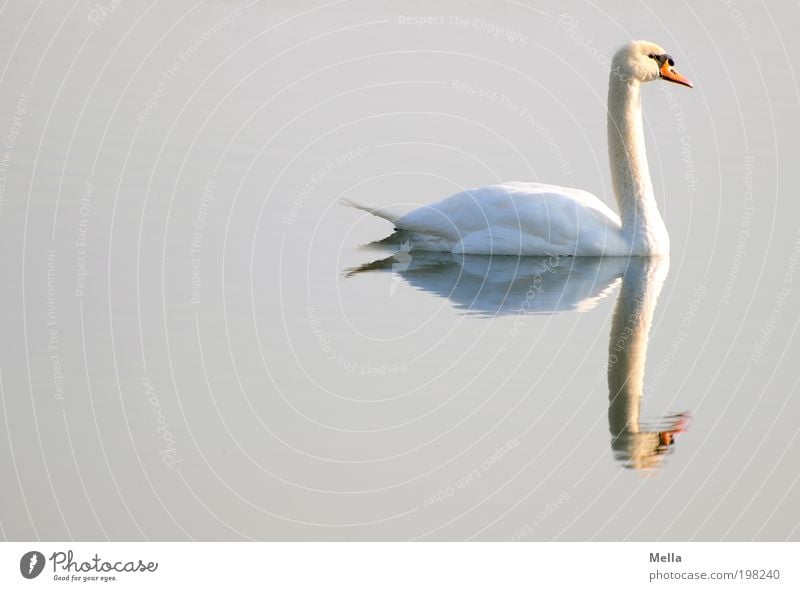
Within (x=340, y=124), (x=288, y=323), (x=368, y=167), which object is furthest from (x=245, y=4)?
(x=288, y=323)

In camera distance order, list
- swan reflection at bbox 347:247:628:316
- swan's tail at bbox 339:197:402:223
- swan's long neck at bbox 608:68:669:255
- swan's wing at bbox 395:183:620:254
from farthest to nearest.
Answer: swan's long neck at bbox 608:68:669:255 → swan's tail at bbox 339:197:402:223 → swan's wing at bbox 395:183:620:254 → swan reflection at bbox 347:247:628:316

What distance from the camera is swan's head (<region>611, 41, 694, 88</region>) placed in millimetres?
14617

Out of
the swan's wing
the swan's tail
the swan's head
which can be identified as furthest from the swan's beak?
the swan's tail

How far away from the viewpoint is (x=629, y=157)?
48.0 ft

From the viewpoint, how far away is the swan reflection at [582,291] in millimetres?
10016

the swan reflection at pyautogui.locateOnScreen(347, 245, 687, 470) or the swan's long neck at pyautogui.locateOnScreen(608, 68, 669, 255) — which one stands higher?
the swan's long neck at pyautogui.locateOnScreen(608, 68, 669, 255)

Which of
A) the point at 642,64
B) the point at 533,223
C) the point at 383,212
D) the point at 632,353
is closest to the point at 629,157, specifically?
the point at 642,64

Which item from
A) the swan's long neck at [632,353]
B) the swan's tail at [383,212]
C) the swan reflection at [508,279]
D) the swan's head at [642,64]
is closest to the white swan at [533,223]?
the swan's tail at [383,212]

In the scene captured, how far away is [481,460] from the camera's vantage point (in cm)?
931

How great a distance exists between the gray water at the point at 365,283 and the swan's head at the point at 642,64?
121 centimetres

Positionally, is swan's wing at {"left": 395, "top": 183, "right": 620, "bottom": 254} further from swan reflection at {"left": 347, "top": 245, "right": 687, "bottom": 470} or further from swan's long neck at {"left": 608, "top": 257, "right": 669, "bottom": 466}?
swan's long neck at {"left": 608, "top": 257, "right": 669, "bottom": 466}

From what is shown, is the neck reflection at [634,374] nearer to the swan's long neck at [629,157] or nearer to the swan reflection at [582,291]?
the swan reflection at [582,291]

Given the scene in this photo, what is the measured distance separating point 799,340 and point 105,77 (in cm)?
954

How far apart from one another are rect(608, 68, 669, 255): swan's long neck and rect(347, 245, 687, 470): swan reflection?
45cm
